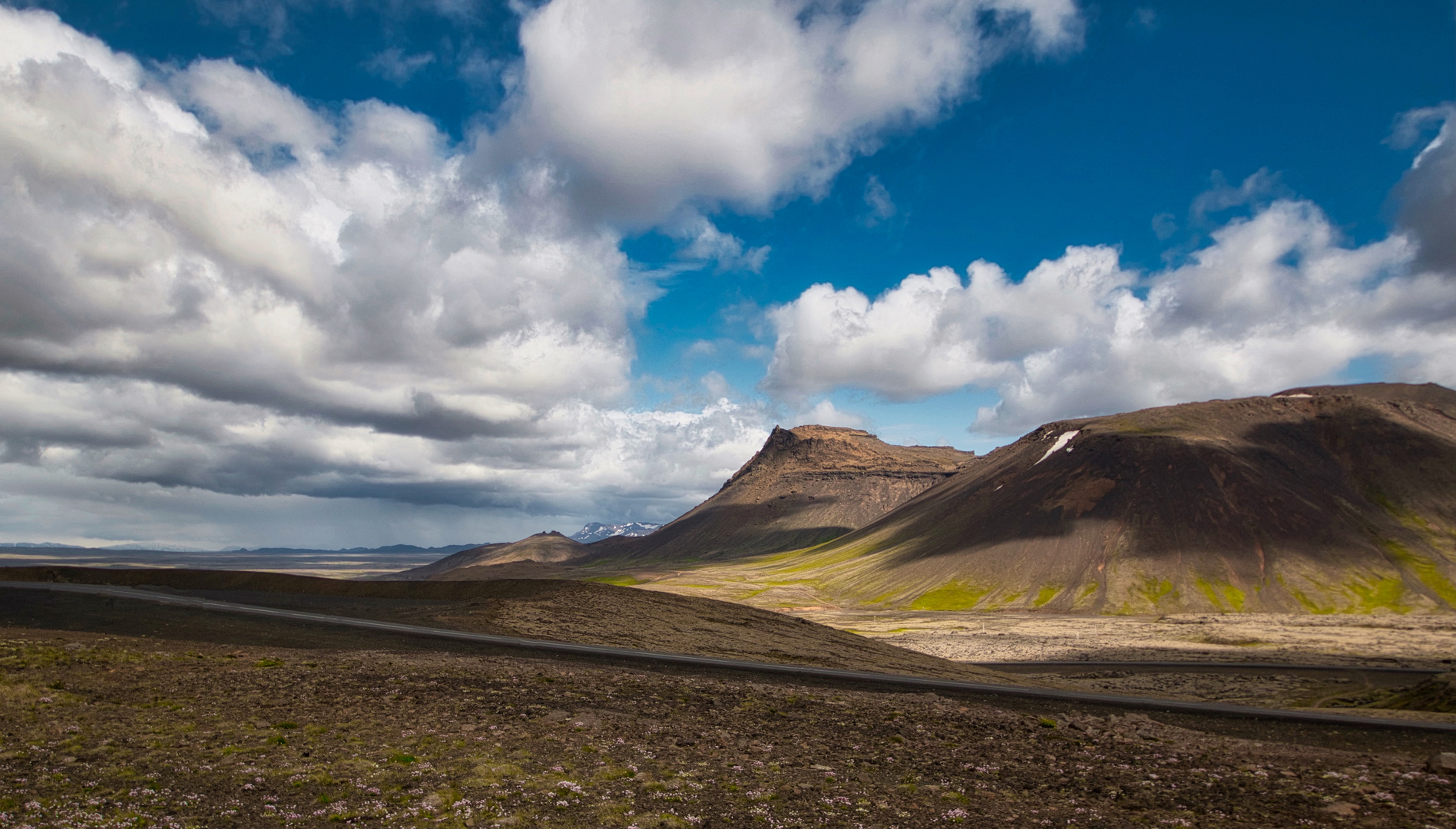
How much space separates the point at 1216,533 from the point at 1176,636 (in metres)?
76.1

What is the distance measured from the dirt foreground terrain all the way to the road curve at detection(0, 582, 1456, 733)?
2207 millimetres

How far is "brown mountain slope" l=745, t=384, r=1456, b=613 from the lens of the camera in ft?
453

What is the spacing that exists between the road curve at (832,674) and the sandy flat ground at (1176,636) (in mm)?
41618

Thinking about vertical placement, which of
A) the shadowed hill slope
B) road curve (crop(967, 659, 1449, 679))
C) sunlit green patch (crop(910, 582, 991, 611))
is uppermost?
the shadowed hill slope

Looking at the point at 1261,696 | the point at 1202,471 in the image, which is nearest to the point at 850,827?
the point at 1261,696

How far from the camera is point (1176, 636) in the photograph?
94.9 meters

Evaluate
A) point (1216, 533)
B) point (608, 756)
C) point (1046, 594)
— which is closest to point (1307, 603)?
point (1216, 533)

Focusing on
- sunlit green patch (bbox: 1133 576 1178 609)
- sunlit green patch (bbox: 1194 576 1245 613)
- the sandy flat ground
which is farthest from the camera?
sunlit green patch (bbox: 1133 576 1178 609)

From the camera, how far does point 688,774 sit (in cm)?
1728

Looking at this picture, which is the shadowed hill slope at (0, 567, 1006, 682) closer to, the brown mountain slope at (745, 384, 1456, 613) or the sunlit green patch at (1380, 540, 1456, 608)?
the brown mountain slope at (745, 384, 1456, 613)

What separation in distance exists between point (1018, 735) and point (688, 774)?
11.7m

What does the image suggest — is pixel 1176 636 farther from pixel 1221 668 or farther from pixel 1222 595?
pixel 1222 595

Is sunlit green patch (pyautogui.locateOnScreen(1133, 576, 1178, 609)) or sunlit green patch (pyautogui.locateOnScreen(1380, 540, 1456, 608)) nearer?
sunlit green patch (pyautogui.locateOnScreen(1380, 540, 1456, 608))


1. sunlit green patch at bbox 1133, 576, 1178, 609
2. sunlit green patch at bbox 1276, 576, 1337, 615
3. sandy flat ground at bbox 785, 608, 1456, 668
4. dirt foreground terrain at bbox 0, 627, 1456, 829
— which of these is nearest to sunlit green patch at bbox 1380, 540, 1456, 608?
sunlit green patch at bbox 1276, 576, 1337, 615
